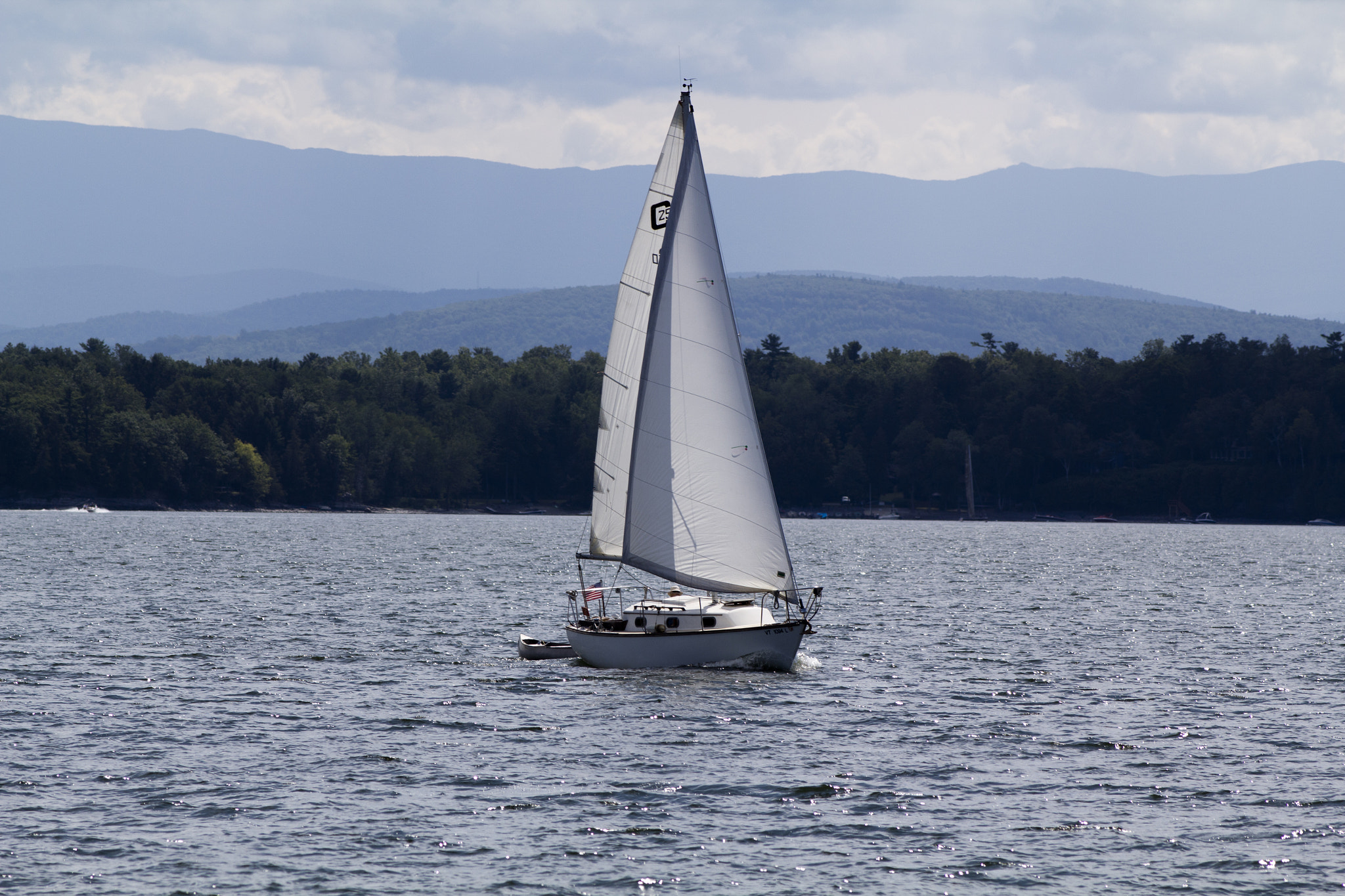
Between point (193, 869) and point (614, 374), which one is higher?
point (614, 374)

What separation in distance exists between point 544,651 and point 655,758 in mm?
17893

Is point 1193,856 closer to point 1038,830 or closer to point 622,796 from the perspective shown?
point 1038,830

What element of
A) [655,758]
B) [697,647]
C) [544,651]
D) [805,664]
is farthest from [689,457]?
[655,758]

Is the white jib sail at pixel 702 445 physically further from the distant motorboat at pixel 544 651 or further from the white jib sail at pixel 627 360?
the distant motorboat at pixel 544 651

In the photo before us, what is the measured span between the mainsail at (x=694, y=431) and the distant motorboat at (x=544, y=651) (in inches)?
283

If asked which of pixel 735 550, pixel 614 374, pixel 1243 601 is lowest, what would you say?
pixel 1243 601

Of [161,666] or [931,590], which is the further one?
[931,590]

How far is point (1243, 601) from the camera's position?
83.4m

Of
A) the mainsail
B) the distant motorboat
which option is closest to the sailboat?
the mainsail

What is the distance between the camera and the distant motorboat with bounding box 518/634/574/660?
5031 centimetres

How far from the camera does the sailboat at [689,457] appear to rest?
43.4 meters

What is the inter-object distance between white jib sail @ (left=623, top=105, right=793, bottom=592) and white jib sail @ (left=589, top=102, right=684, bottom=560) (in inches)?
24.1

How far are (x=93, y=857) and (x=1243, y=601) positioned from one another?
7251 cm

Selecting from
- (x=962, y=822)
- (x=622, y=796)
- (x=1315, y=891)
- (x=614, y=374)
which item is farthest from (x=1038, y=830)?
(x=614, y=374)
